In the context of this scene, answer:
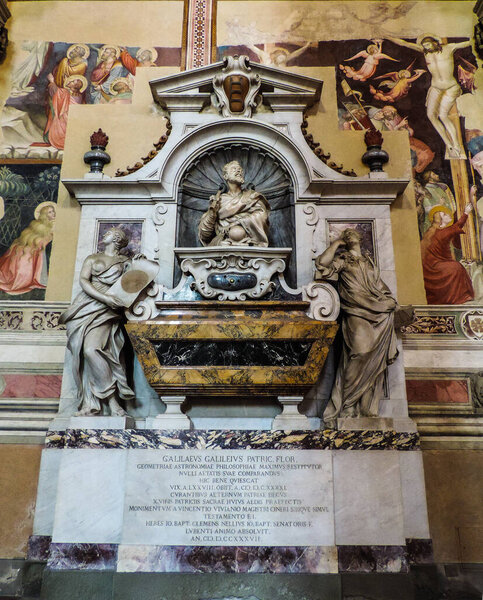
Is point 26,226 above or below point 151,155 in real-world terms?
below

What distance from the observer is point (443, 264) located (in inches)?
262

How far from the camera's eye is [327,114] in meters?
7.17

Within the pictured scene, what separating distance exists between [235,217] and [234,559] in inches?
136

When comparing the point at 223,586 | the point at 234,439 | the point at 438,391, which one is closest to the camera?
the point at 223,586

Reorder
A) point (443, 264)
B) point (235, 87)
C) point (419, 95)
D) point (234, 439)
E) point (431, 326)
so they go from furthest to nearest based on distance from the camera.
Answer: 1. point (419, 95)
2. point (235, 87)
3. point (443, 264)
4. point (431, 326)
5. point (234, 439)

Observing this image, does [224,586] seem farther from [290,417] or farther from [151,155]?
[151,155]

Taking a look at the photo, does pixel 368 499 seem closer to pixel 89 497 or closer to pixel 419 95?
pixel 89 497

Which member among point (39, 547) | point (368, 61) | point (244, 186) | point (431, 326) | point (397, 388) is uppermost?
point (368, 61)

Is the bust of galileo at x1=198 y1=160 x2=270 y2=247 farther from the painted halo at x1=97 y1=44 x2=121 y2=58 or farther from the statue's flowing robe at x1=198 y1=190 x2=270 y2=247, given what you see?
the painted halo at x1=97 y1=44 x2=121 y2=58

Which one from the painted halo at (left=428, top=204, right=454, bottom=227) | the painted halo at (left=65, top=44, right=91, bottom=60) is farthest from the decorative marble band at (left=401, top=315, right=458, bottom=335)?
the painted halo at (left=65, top=44, right=91, bottom=60)

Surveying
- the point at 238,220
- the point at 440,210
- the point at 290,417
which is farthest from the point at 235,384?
the point at 440,210

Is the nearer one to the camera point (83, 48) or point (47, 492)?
point (47, 492)

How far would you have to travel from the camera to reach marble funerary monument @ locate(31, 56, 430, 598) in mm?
4984

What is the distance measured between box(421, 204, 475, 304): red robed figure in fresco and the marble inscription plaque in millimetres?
2553
